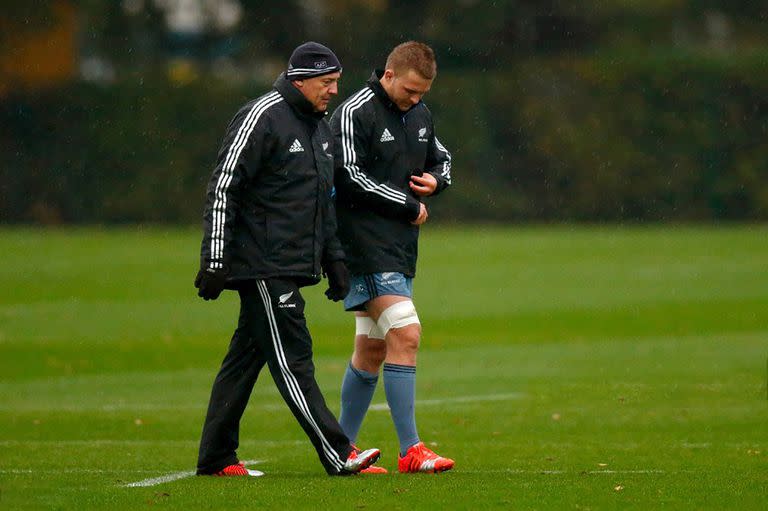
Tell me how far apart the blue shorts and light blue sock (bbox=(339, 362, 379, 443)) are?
444 mm

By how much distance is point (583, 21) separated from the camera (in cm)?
4553

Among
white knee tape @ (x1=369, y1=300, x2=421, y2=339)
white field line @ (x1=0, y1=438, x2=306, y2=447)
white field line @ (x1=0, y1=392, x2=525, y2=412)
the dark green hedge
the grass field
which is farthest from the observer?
the dark green hedge

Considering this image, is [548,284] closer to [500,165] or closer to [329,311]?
[329,311]

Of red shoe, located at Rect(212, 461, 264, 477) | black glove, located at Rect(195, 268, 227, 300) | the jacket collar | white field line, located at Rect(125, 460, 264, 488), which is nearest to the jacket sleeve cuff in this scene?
the jacket collar

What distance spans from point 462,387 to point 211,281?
536 cm

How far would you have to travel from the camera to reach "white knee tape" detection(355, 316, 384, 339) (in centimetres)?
873

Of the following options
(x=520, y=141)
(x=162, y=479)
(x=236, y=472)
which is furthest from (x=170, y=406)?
(x=520, y=141)

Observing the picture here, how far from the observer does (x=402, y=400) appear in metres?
8.36

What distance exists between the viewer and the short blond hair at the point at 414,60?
8445 mm

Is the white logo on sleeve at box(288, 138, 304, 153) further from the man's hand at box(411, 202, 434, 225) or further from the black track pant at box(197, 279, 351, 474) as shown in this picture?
the man's hand at box(411, 202, 434, 225)

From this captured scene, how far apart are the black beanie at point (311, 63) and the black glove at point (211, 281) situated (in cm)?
110

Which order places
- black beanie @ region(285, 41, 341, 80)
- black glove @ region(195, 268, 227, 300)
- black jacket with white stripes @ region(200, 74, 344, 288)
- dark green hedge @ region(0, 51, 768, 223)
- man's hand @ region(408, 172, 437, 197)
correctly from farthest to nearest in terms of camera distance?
dark green hedge @ region(0, 51, 768, 223), man's hand @ region(408, 172, 437, 197), black beanie @ region(285, 41, 341, 80), black jacket with white stripes @ region(200, 74, 344, 288), black glove @ region(195, 268, 227, 300)

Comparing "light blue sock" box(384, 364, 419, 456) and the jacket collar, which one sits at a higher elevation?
the jacket collar

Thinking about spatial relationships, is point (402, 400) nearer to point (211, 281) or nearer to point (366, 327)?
point (366, 327)
